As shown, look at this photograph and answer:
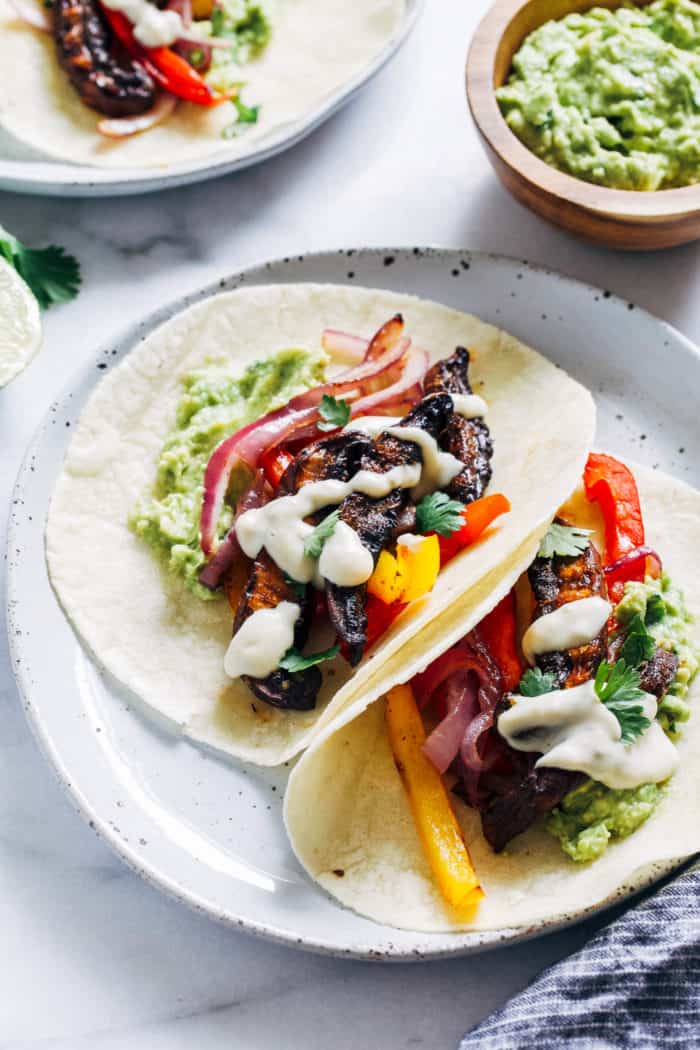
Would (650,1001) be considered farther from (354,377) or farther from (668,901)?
(354,377)

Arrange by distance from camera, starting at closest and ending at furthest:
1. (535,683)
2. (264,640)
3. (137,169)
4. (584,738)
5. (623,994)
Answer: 1. (623,994)
2. (584,738)
3. (535,683)
4. (264,640)
5. (137,169)

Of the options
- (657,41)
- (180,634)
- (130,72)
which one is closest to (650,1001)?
(180,634)

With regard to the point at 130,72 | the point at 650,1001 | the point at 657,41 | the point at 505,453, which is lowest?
the point at 650,1001

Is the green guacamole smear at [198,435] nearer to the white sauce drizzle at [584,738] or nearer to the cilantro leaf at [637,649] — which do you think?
the white sauce drizzle at [584,738]

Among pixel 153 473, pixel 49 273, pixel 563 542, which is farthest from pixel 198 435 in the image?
pixel 563 542

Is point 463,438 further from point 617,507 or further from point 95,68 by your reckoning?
point 95,68

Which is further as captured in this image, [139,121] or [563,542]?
[139,121]

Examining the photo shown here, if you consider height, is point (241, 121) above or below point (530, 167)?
above
